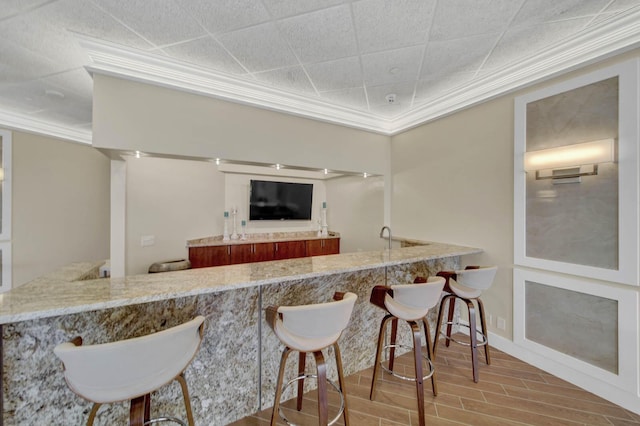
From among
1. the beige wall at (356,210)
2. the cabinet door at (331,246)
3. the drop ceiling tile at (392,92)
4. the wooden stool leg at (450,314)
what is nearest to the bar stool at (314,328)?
the wooden stool leg at (450,314)

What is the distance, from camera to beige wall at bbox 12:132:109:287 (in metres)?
3.33

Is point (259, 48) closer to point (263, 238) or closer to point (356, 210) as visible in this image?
point (356, 210)

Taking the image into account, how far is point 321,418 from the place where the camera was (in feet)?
4.31

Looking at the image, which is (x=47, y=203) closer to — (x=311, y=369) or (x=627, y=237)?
(x=311, y=369)

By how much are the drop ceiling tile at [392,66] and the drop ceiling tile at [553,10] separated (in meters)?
0.68

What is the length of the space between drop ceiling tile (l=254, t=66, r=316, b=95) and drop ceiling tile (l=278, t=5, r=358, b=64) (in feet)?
0.69

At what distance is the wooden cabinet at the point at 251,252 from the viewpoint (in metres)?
4.30

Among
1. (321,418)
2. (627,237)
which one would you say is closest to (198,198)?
(321,418)

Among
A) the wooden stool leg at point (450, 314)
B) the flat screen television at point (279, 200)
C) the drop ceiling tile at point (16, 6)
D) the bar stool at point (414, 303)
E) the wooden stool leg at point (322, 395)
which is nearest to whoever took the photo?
the wooden stool leg at point (322, 395)

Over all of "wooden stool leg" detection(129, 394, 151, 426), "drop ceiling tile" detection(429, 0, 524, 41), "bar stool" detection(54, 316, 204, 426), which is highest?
"drop ceiling tile" detection(429, 0, 524, 41)

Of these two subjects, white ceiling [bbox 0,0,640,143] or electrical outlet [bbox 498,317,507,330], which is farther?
electrical outlet [bbox 498,317,507,330]

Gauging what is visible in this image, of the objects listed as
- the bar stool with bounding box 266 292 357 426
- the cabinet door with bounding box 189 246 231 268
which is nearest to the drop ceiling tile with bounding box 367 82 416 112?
the bar stool with bounding box 266 292 357 426

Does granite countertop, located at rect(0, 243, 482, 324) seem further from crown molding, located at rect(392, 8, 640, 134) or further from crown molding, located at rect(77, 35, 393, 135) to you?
crown molding, located at rect(392, 8, 640, 134)

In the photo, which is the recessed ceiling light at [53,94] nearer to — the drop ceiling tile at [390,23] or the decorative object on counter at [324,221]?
the drop ceiling tile at [390,23]
